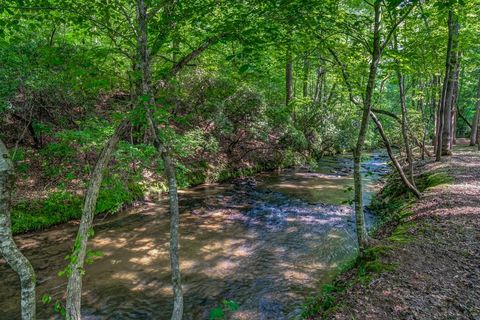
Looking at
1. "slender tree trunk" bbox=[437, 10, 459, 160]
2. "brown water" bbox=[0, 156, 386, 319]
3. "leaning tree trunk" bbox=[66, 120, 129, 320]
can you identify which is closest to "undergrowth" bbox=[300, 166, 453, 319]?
"brown water" bbox=[0, 156, 386, 319]

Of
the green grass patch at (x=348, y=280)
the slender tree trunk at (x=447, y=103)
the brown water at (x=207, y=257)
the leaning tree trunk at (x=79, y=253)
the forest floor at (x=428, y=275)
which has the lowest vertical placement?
the brown water at (x=207, y=257)

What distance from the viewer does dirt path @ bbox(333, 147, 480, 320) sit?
3.78 metres

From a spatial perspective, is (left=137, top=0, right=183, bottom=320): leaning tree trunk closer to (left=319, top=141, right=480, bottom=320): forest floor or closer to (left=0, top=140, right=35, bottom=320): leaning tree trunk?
(left=0, top=140, right=35, bottom=320): leaning tree trunk

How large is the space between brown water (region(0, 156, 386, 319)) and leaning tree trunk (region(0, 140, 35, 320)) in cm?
219

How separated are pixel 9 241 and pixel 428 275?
5403mm

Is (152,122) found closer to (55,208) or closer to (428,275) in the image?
(428,275)

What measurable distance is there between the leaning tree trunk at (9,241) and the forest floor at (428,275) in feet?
11.7

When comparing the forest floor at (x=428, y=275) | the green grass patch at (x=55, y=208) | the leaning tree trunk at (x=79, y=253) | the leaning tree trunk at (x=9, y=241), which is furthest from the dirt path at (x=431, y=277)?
the green grass patch at (x=55, y=208)

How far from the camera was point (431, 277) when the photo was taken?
4.45m

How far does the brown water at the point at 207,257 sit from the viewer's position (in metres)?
5.62

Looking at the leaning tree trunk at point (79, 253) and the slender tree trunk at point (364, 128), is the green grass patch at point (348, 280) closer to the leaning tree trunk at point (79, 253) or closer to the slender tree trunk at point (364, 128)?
the slender tree trunk at point (364, 128)

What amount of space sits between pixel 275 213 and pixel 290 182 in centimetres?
487

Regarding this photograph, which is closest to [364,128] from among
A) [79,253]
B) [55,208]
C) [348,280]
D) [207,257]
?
[348,280]

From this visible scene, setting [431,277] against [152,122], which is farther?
[431,277]
